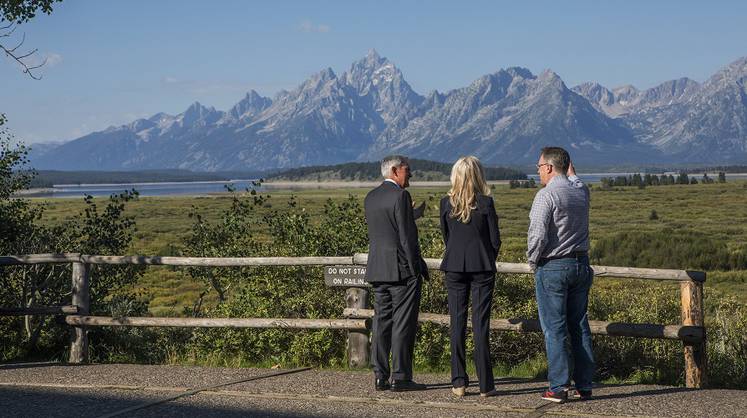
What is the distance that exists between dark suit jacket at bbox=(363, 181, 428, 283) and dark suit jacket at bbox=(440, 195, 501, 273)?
389 mm

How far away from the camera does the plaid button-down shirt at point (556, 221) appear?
8172mm

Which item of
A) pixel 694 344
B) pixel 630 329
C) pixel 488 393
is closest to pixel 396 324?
pixel 488 393

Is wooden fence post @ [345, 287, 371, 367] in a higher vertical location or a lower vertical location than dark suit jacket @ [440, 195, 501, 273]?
lower

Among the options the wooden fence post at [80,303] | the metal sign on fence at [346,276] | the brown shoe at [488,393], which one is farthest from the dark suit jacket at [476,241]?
the wooden fence post at [80,303]

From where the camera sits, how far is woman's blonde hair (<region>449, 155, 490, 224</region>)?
836 cm

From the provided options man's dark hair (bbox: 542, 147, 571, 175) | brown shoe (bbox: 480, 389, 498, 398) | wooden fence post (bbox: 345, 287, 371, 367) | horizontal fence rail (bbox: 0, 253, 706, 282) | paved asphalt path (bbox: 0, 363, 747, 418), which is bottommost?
paved asphalt path (bbox: 0, 363, 747, 418)

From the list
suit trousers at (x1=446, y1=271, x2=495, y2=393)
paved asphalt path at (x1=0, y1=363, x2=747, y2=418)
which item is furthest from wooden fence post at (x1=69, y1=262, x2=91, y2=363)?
suit trousers at (x1=446, y1=271, x2=495, y2=393)

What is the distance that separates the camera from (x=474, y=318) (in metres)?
8.63

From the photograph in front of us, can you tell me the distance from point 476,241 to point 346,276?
234 cm

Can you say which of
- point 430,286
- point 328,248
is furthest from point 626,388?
point 328,248

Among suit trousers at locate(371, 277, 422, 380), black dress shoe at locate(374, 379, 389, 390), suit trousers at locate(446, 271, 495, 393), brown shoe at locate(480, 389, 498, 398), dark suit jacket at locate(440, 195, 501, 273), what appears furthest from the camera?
black dress shoe at locate(374, 379, 389, 390)

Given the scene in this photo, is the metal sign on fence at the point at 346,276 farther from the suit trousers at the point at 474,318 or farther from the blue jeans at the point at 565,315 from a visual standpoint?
the blue jeans at the point at 565,315

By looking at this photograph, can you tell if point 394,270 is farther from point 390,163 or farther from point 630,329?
point 630,329

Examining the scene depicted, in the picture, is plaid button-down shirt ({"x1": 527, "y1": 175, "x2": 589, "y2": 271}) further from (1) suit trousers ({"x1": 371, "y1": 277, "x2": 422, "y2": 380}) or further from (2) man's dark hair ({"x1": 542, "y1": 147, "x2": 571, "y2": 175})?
(1) suit trousers ({"x1": 371, "y1": 277, "x2": 422, "y2": 380})
